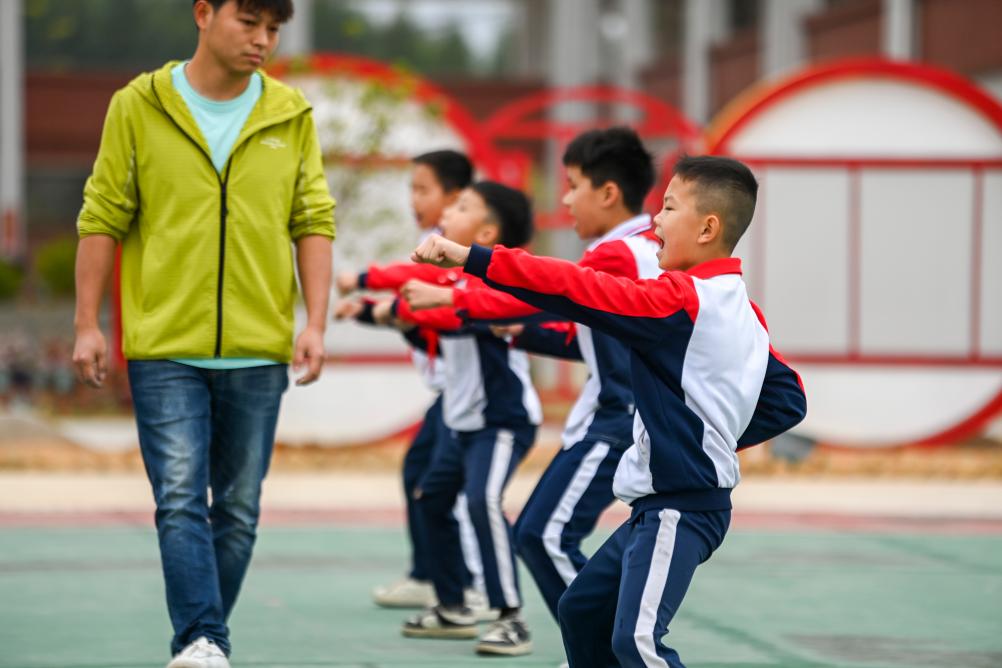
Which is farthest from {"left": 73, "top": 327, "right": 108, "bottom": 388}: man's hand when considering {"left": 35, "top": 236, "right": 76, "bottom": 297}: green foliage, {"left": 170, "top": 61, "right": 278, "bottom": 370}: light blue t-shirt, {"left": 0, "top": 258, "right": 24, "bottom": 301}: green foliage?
{"left": 0, "top": 258, "right": 24, "bottom": 301}: green foliage

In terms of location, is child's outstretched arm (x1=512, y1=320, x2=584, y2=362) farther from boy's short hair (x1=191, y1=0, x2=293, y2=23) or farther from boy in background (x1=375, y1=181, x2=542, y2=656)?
boy's short hair (x1=191, y1=0, x2=293, y2=23)

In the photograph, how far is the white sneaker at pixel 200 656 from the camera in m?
4.53

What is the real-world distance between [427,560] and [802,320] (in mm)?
7522

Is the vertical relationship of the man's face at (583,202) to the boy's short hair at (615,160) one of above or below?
below

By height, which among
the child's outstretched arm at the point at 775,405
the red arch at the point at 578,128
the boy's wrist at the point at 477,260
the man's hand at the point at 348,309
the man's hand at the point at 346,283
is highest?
the red arch at the point at 578,128

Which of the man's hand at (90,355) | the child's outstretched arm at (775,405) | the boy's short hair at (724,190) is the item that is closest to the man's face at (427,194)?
the man's hand at (90,355)

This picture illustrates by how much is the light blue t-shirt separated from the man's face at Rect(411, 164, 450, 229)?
5.64 ft

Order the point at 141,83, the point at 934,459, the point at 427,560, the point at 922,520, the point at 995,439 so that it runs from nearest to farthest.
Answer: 1. the point at 141,83
2. the point at 427,560
3. the point at 922,520
4. the point at 934,459
5. the point at 995,439

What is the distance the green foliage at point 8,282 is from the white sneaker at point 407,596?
14254 mm

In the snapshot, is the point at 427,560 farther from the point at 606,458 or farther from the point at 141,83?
the point at 141,83

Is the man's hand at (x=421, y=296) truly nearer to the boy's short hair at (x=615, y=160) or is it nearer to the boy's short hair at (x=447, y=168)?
the boy's short hair at (x=615, y=160)

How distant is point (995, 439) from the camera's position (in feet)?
47.1

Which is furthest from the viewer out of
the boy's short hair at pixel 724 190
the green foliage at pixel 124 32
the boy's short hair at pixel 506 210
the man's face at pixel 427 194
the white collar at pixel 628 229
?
the green foliage at pixel 124 32

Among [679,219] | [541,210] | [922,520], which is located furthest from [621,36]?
[679,219]
